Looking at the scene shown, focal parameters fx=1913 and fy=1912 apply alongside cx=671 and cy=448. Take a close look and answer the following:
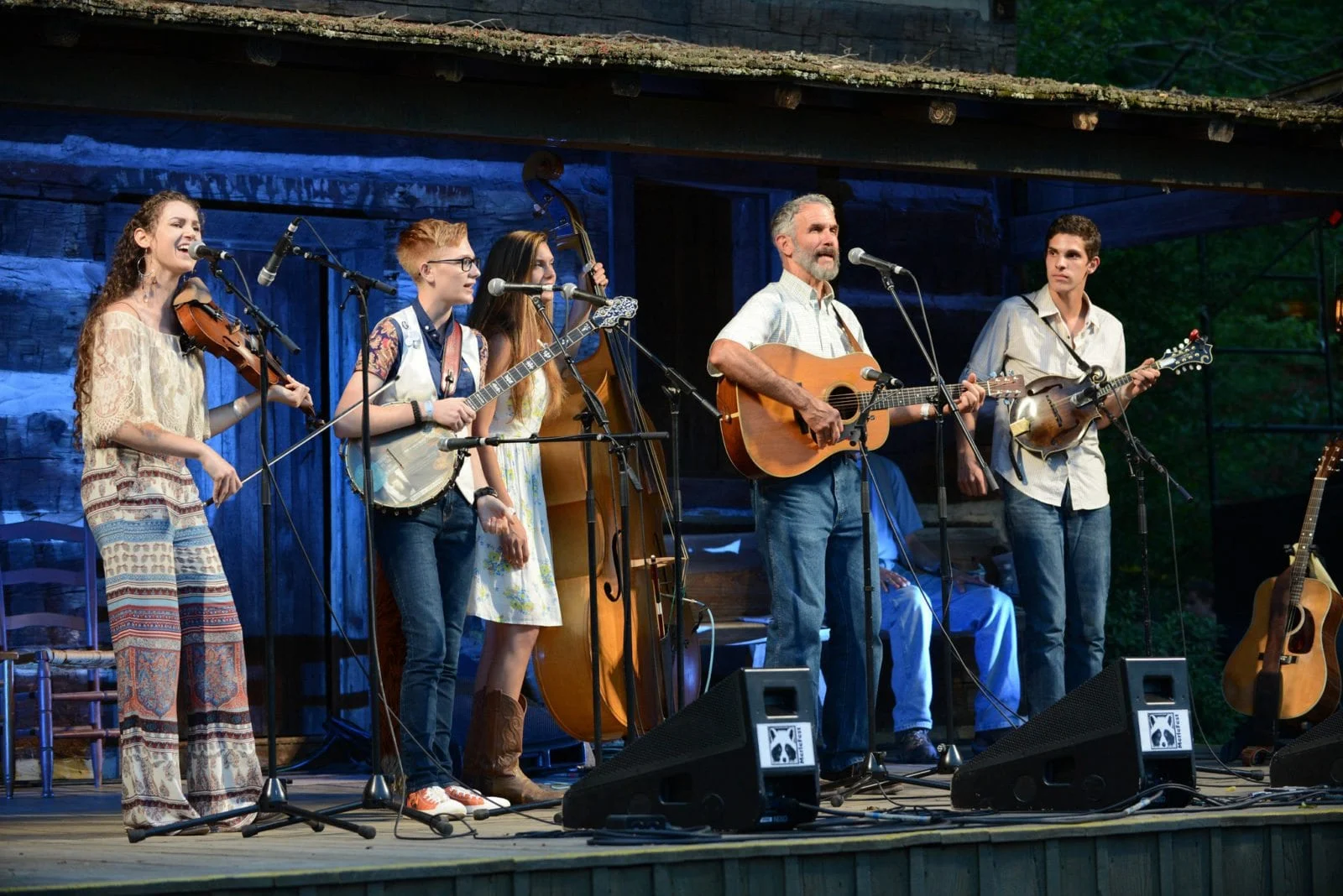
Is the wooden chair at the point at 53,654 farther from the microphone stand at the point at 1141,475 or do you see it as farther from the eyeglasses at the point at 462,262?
the microphone stand at the point at 1141,475

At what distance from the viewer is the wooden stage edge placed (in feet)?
14.2

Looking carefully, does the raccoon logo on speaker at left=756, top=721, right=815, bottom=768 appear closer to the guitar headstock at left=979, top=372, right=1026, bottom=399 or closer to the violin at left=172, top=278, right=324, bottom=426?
the violin at left=172, top=278, right=324, bottom=426

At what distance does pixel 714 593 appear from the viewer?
944 centimetres

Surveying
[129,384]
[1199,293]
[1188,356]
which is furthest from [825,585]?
[1199,293]

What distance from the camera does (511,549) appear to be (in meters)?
6.50

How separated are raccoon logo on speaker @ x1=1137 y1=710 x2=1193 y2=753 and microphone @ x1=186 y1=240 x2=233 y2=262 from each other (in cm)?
294

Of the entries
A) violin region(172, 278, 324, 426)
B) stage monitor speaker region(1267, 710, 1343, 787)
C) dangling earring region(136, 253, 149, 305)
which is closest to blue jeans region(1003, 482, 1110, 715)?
stage monitor speaker region(1267, 710, 1343, 787)

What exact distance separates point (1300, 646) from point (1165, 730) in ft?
10.9

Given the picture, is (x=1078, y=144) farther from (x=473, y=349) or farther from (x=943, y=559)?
(x=473, y=349)

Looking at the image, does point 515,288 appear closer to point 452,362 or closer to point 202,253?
point 452,362

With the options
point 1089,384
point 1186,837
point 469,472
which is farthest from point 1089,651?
point 469,472

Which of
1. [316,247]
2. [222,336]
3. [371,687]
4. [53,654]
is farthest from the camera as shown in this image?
[316,247]

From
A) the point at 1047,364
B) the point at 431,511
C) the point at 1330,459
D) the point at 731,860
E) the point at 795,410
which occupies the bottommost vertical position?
the point at 731,860

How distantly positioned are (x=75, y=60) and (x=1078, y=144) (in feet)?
14.2
